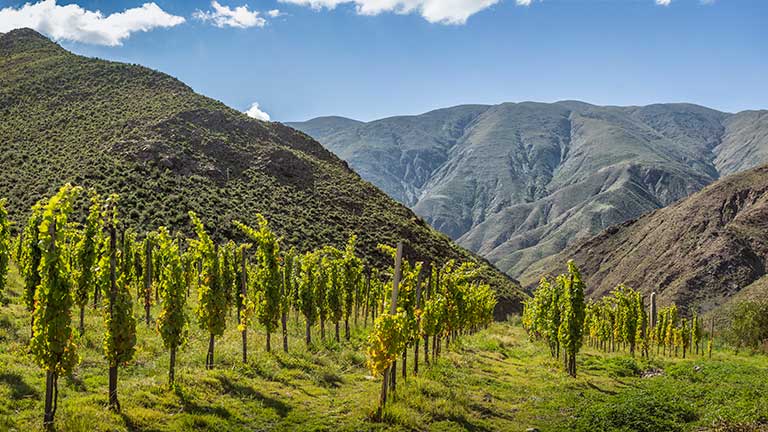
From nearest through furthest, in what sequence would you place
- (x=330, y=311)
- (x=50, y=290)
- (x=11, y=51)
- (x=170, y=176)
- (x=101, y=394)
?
(x=50, y=290), (x=101, y=394), (x=330, y=311), (x=170, y=176), (x=11, y=51)

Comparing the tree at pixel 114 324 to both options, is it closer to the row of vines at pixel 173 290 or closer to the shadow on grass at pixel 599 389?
the row of vines at pixel 173 290

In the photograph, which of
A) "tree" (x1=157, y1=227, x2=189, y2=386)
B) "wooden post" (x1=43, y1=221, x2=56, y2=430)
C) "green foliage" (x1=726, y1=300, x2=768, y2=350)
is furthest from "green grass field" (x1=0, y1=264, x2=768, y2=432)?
"green foliage" (x1=726, y1=300, x2=768, y2=350)

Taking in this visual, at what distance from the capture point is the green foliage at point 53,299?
40.5 feet

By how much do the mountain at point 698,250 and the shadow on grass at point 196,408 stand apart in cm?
8643

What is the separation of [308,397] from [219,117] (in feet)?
238

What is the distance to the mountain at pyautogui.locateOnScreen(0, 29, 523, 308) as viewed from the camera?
59.0 metres

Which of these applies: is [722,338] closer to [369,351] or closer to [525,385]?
[525,385]

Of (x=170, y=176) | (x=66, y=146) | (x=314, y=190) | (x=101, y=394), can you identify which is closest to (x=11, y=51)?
(x=66, y=146)

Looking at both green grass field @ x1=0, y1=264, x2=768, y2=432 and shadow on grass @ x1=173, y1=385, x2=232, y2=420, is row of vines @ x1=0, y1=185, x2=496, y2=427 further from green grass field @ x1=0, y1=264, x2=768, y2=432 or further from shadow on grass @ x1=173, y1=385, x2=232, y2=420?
shadow on grass @ x1=173, y1=385, x2=232, y2=420

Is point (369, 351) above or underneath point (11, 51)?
underneath

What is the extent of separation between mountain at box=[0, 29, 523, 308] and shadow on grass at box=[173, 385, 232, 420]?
131 feet

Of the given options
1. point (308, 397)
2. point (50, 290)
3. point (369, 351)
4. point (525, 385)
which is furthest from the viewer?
point (525, 385)

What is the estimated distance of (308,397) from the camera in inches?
750

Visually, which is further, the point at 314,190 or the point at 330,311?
the point at 314,190
